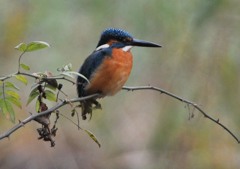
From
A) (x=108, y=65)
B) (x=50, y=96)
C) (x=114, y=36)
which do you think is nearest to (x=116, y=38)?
(x=114, y=36)

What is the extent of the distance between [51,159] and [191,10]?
2483 mm

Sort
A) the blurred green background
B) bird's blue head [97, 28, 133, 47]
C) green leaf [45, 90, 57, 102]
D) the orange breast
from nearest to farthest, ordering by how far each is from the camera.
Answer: green leaf [45, 90, 57, 102]
the orange breast
bird's blue head [97, 28, 133, 47]
the blurred green background

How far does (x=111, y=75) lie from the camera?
3.12 metres

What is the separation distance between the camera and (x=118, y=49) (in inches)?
127

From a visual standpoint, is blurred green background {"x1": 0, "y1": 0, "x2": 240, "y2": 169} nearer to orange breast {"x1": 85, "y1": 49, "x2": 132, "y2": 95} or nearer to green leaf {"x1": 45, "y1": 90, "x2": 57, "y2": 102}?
orange breast {"x1": 85, "y1": 49, "x2": 132, "y2": 95}

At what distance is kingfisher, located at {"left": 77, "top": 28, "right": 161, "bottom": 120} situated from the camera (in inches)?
121

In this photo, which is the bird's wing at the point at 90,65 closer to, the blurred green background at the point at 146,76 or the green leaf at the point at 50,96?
the green leaf at the point at 50,96

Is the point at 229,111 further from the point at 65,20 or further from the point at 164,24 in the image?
the point at 65,20

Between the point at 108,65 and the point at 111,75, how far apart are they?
60mm

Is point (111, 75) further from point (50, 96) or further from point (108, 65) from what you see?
point (50, 96)

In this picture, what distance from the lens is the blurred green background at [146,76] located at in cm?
480

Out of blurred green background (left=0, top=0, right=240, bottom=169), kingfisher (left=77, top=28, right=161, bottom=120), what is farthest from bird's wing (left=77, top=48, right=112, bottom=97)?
blurred green background (left=0, top=0, right=240, bottom=169)

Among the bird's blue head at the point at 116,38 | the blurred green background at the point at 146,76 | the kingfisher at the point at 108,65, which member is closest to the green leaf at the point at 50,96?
the kingfisher at the point at 108,65

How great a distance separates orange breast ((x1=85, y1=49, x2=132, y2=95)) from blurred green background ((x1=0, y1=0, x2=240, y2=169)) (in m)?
1.53
